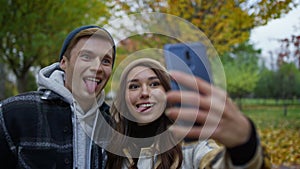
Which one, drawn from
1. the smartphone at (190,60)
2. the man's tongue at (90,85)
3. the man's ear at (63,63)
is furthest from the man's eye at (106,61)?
the smartphone at (190,60)

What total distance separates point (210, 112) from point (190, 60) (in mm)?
215

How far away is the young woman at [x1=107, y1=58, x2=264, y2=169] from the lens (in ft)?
4.73

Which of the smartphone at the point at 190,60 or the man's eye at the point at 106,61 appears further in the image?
the man's eye at the point at 106,61

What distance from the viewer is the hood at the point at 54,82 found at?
5.39 ft

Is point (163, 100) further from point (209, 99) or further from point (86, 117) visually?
point (209, 99)

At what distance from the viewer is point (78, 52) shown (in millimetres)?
1666

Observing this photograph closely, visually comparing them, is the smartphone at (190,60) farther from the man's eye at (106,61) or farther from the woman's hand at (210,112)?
the man's eye at (106,61)

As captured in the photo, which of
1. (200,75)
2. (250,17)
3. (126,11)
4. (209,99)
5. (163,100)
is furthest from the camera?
(126,11)

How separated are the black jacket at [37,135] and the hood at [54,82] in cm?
4

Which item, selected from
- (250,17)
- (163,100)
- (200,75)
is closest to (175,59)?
(200,75)

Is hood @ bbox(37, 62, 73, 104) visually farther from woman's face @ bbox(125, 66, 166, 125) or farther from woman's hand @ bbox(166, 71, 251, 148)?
woman's hand @ bbox(166, 71, 251, 148)

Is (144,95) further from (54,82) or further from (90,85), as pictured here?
(54,82)

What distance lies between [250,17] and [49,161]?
209 inches

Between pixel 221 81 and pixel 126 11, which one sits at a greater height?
pixel 126 11
